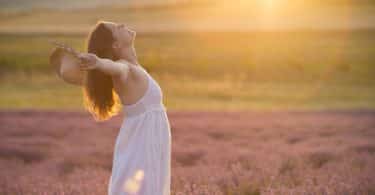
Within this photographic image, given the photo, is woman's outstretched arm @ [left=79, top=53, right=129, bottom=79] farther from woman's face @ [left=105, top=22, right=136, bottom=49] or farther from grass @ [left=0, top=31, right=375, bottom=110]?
grass @ [left=0, top=31, right=375, bottom=110]

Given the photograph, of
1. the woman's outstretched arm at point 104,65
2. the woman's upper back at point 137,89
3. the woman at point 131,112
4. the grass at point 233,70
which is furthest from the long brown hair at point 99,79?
the grass at point 233,70

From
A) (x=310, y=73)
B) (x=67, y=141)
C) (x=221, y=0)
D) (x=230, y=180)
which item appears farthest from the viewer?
(x=221, y=0)

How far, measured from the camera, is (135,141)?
18.9 feet

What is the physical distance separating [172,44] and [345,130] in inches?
1478

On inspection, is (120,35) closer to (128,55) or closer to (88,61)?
(128,55)

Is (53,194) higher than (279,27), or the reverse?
(53,194)

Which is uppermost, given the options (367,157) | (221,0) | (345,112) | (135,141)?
(135,141)

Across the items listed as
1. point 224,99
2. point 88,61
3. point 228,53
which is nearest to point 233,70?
point 228,53

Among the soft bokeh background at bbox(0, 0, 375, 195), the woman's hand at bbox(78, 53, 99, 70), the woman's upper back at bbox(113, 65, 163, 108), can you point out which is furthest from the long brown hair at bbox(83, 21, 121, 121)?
the soft bokeh background at bbox(0, 0, 375, 195)

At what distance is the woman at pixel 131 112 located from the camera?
18.8 ft

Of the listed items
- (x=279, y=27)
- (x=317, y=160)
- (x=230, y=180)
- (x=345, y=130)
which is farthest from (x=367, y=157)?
(x=279, y=27)

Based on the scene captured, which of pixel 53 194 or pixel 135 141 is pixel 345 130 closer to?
pixel 53 194

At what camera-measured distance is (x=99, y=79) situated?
582 centimetres

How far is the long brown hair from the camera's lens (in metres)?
5.82
